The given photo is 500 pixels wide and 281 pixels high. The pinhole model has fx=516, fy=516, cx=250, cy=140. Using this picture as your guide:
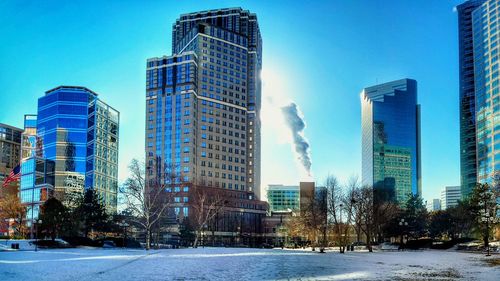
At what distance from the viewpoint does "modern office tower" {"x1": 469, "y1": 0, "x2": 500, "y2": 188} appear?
16788 centimetres

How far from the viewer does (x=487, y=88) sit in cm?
17825

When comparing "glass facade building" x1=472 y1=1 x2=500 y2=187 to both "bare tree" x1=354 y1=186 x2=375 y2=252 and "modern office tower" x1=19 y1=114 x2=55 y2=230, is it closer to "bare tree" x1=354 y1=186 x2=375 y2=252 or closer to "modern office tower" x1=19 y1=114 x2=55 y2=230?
"bare tree" x1=354 y1=186 x2=375 y2=252

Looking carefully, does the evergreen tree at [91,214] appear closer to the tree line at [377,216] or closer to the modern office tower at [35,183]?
the tree line at [377,216]

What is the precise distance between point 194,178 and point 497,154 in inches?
4045

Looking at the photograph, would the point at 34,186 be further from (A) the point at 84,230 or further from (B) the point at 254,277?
(B) the point at 254,277

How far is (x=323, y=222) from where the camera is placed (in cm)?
9488

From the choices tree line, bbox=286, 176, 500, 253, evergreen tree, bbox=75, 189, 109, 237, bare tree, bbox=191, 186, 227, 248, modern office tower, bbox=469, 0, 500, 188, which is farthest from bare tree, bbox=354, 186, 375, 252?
modern office tower, bbox=469, 0, 500, 188

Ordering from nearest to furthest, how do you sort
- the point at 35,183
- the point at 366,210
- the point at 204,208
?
the point at 366,210
the point at 204,208
the point at 35,183

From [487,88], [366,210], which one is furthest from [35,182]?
[487,88]

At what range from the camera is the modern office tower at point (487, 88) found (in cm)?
16788

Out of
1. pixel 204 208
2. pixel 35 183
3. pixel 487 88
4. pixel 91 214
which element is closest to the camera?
pixel 91 214

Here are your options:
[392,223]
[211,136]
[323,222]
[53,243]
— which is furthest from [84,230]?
[211,136]

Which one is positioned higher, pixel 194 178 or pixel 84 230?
pixel 194 178

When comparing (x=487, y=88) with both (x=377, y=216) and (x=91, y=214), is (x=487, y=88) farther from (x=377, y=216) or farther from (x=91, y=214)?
(x=91, y=214)
